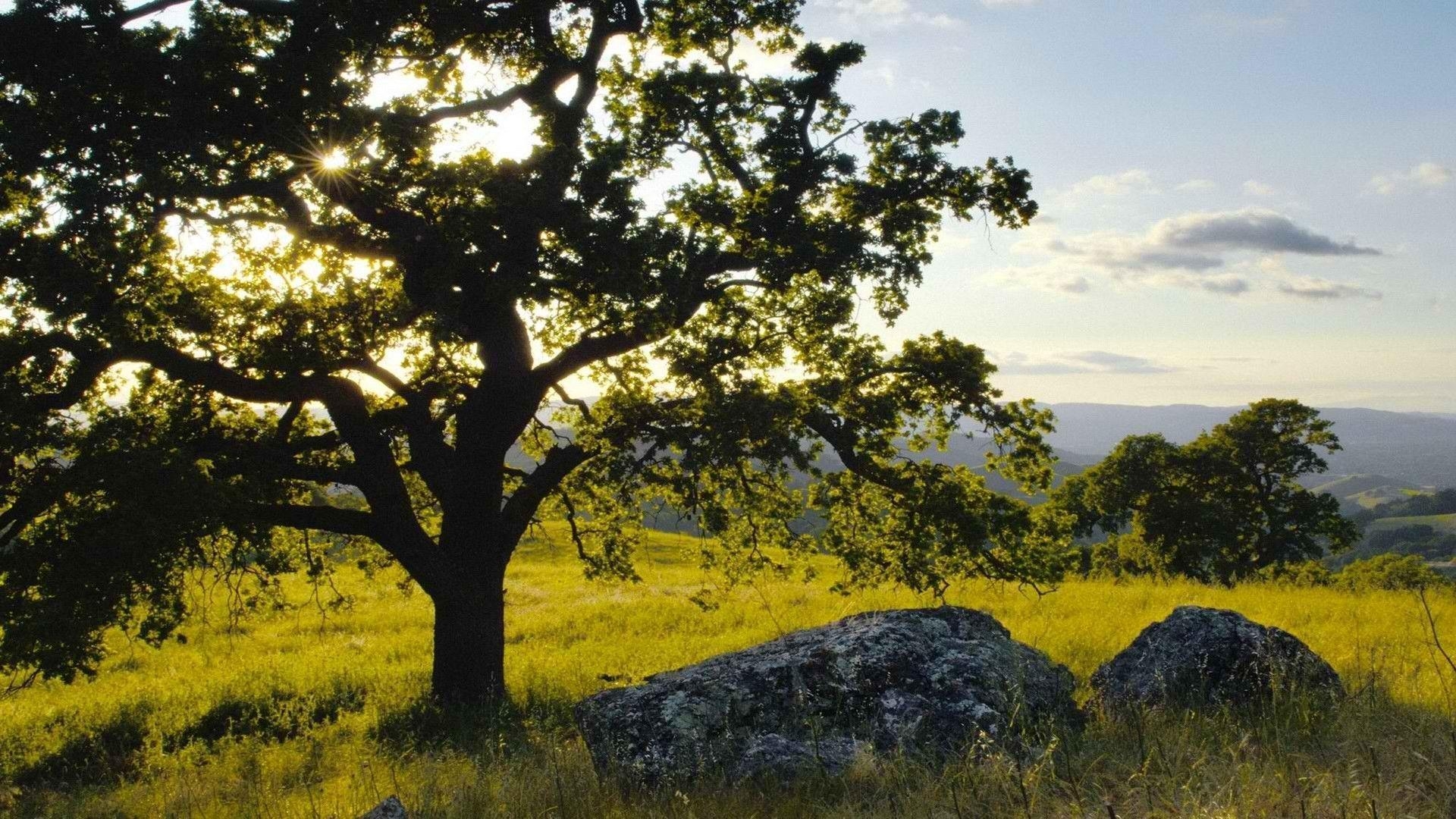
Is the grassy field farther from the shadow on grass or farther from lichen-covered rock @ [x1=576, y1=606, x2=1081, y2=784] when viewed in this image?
lichen-covered rock @ [x1=576, y1=606, x2=1081, y2=784]

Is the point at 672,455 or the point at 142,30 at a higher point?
the point at 142,30

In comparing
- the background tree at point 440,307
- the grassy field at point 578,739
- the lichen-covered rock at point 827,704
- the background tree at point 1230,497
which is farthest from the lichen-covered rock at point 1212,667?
the background tree at point 1230,497

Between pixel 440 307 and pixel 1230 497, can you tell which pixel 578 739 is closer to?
pixel 440 307

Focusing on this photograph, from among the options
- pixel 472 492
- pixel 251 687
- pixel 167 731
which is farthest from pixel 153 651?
pixel 472 492

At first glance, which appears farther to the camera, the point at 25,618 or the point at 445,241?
the point at 445,241

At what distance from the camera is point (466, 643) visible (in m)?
13.6

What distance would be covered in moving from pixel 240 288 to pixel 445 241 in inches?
117

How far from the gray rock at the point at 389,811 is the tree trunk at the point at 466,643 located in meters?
8.48

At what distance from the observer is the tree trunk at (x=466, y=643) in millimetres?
13562

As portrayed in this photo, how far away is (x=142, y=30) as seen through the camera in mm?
9562

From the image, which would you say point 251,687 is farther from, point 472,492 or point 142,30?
point 142,30

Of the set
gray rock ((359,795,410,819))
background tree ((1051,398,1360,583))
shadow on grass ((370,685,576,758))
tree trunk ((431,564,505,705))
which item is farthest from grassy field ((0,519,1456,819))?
background tree ((1051,398,1360,583))

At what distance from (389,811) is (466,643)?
8.79 metres

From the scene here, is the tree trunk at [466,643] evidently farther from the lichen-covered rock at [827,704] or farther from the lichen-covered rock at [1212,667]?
→ the lichen-covered rock at [1212,667]
